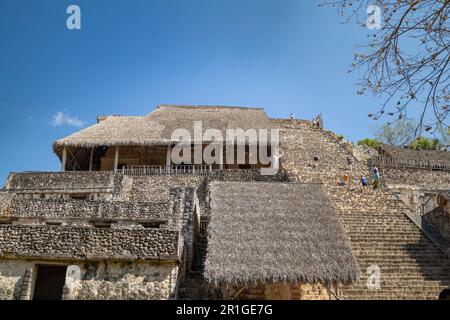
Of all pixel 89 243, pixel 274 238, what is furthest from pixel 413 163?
pixel 89 243

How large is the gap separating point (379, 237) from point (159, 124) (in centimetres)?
1133

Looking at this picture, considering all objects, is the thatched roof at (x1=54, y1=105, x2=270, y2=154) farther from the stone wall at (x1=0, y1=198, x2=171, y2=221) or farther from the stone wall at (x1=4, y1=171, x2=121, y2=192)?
the stone wall at (x1=0, y1=198, x2=171, y2=221)

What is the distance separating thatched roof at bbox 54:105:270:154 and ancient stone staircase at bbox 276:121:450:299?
3681 millimetres

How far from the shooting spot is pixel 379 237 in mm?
11648

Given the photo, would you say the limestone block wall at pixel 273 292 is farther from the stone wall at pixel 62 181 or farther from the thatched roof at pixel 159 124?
the thatched roof at pixel 159 124

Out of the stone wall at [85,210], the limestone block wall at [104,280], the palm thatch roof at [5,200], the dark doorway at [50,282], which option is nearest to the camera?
the limestone block wall at [104,280]

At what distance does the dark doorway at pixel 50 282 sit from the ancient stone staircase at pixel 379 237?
20.7 ft

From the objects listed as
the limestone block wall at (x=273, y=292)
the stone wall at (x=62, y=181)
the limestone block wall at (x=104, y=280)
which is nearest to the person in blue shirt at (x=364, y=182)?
the limestone block wall at (x=273, y=292)

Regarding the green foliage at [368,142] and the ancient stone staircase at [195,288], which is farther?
the green foliage at [368,142]

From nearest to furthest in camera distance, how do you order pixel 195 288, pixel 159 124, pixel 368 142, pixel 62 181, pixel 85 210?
pixel 195 288, pixel 85 210, pixel 62 181, pixel 159 124, pixel 368 142

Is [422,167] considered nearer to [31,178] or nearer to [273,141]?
[273,141]

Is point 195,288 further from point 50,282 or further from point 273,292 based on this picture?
point 50,282

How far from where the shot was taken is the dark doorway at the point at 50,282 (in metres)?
9.75

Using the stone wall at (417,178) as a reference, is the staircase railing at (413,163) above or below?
above
